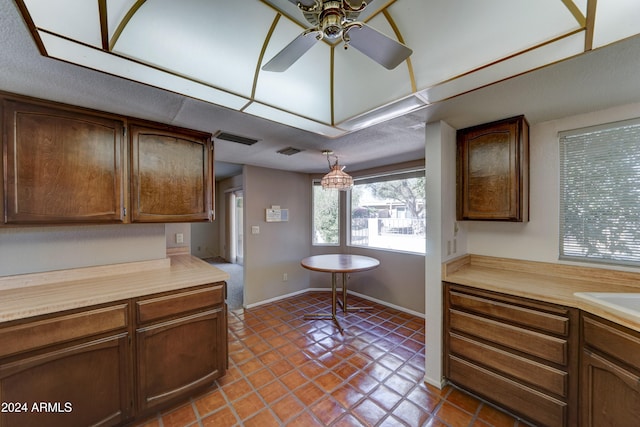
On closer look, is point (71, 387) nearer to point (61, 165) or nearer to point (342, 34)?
point (61, 165)

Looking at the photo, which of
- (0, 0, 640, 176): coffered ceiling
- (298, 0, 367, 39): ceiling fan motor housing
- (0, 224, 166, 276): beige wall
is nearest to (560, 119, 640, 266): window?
(0, 0, 640, 176): coffered ceiling

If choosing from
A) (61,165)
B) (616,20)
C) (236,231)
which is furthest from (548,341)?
(236,231)

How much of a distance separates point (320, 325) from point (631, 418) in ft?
8.11

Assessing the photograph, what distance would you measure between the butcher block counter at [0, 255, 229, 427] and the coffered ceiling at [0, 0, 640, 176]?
129 centimetres

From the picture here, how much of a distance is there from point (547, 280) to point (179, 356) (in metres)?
2.90

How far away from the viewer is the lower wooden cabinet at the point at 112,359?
4.25 ft

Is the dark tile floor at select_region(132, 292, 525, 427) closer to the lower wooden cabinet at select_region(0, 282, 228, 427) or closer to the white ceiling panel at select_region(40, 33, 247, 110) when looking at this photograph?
the lower wooden cabinet at select_region(0, 282, 228, 427)

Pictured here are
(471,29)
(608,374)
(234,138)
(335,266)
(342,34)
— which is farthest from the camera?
(335,266)

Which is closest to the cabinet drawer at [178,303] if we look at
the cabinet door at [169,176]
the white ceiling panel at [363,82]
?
the cabinet door at [169,176]

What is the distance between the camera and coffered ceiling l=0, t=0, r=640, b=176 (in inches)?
41.9

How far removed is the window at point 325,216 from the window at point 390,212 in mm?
294

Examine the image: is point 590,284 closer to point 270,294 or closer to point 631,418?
point 631,418

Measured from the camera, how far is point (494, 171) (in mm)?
2023

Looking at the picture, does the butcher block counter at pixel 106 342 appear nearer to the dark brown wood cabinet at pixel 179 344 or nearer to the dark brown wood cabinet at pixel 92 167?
the dark brown wood cabinet at pixel 179 344
